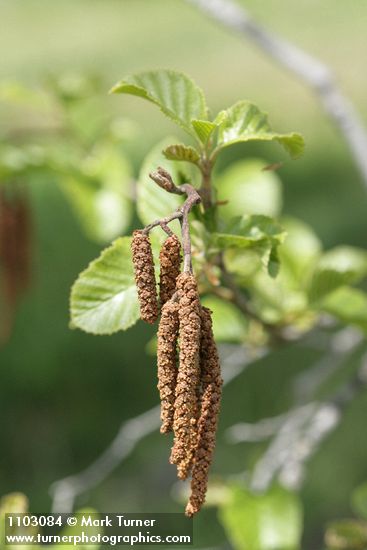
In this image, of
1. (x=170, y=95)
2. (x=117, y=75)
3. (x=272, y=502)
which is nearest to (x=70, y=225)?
(x=272, y=502)

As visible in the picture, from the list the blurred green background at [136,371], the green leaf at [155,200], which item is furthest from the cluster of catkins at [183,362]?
the blurred green background at [136,371]

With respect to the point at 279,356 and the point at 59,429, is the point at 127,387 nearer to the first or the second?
the point at 59,429

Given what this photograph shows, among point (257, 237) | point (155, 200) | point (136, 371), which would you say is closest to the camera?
point (257, 237)

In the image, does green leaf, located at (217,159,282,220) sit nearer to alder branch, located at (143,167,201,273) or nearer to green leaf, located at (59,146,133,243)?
green leaf, located at (59,146,133,243)

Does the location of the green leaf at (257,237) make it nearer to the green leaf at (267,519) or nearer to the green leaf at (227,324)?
the green leaf at (227,324)

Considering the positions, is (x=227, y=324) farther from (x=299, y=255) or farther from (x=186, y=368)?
(x=186, y=368)

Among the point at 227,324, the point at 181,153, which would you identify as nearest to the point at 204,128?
the point at 181,153

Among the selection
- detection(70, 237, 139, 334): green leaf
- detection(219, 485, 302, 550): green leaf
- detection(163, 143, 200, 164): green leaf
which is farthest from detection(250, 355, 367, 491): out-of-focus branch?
detection(163, 143, 200, 164): green leaf
